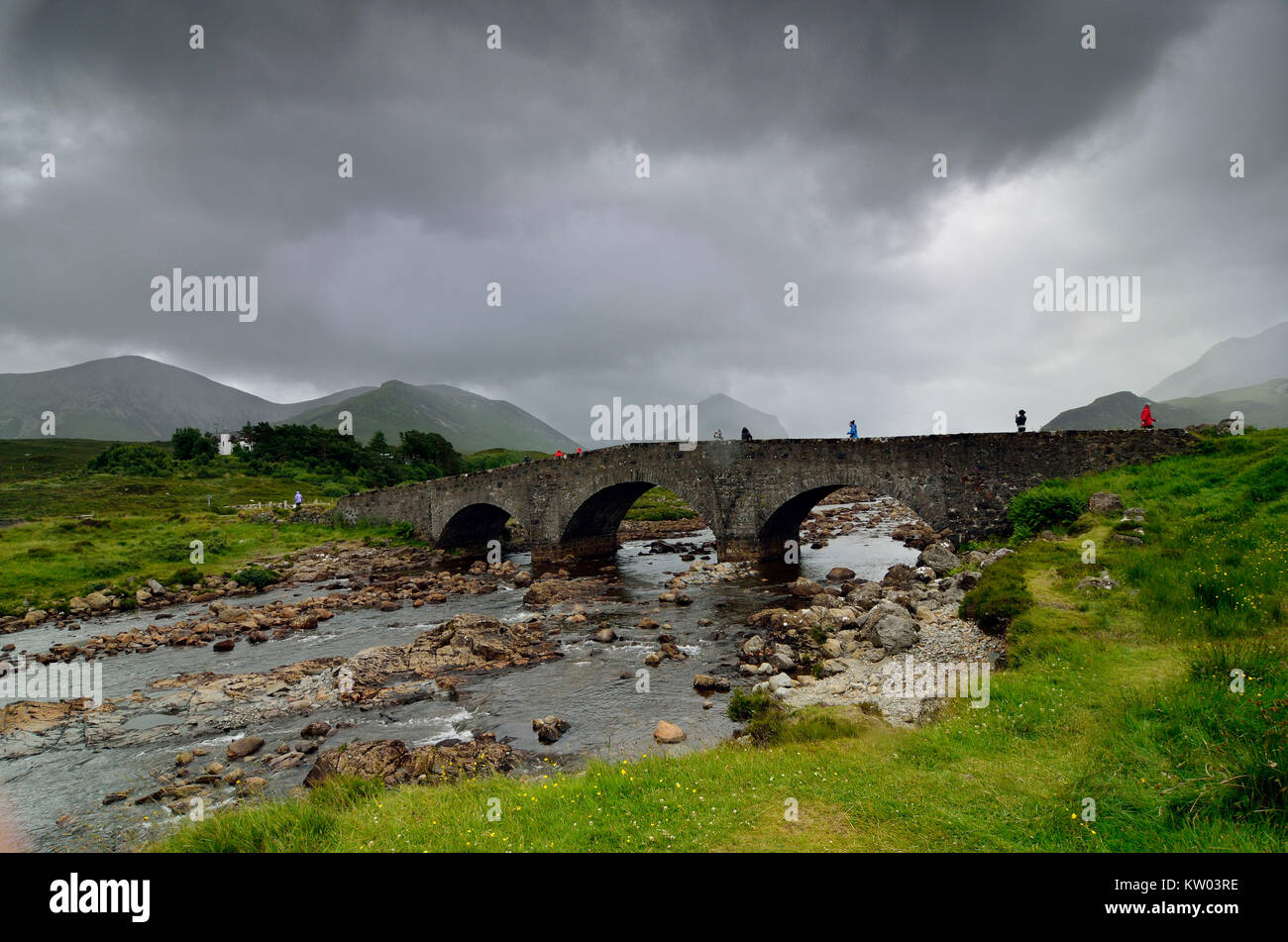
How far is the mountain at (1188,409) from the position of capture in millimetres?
146125

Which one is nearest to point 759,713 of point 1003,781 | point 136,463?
point 1003,781

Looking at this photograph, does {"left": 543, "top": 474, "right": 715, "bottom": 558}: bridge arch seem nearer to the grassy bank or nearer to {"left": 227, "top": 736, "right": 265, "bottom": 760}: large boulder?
the grassy bank

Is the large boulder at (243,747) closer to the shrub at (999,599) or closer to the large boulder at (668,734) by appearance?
the large boulder at (668,734)

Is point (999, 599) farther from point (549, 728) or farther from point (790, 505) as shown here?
point (790, 505)

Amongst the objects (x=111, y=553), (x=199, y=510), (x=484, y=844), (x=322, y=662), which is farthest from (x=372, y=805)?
(x=199, y=510)

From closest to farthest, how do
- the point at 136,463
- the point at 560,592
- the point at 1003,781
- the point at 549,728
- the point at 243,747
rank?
the point at 1003,781
the point at 549,728
the point at 243,747
the point at 560,592
the point at 136,463

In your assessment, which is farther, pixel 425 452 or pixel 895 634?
pixel 425 452

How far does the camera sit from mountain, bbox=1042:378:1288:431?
479ft

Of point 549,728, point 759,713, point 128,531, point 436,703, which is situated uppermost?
point 128,531

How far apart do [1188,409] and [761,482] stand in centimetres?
18955

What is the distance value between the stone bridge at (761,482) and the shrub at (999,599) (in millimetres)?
7974

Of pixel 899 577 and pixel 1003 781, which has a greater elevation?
pixel 1003 781

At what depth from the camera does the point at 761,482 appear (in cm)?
2733

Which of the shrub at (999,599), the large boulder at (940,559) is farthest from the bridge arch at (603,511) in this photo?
the shrub at (999,599)
